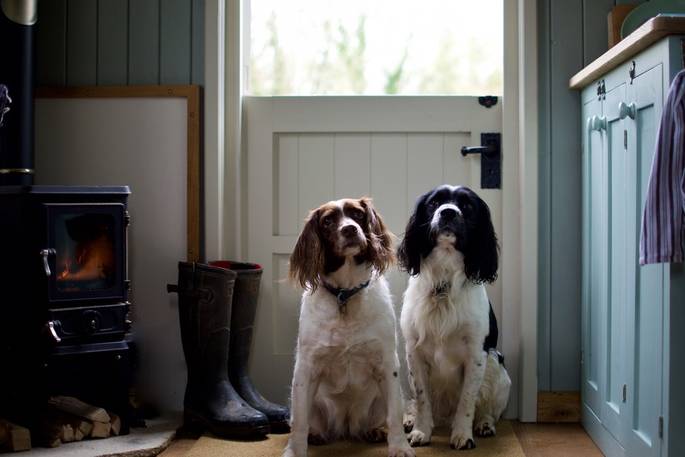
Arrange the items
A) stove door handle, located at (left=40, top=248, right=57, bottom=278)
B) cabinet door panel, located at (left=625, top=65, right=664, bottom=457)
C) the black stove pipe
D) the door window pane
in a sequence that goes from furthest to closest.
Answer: the door window pane < the black stove pipe < stove door handle, located at (left=40, top=248, right=57, bottom=278) < cabinet door panel, located at (left=625, top=65, right=664, bottom=457)

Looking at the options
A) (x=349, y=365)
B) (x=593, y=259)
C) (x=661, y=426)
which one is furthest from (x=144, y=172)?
(x=661, y=426)

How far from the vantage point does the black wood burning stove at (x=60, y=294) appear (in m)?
2.84

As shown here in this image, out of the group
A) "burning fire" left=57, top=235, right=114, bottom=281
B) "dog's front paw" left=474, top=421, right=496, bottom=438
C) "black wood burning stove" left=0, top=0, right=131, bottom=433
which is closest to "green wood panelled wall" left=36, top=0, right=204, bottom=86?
"black wood burning stove" left=0, top=0, right=131, bottom=433

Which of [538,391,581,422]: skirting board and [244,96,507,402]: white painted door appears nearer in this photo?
[538,391,581,422]: skirting board

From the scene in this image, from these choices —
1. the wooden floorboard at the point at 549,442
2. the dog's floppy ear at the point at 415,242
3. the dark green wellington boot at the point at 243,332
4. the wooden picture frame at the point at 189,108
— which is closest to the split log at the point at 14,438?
the wooden floorboard at the point at 549,442

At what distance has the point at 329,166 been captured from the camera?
352cm

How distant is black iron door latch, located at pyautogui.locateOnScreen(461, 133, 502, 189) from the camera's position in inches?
135

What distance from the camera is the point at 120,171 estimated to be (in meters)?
3.42

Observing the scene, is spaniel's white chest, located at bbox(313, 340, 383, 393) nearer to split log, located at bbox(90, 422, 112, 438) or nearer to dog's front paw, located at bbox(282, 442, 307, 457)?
dog's front paw, located at bbox(282, 442, 307, 457)

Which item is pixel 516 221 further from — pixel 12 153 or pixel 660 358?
pixel 12 153

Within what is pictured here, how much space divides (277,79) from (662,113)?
1882 millimetres

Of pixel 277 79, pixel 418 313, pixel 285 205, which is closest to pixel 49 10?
pixel 277 79

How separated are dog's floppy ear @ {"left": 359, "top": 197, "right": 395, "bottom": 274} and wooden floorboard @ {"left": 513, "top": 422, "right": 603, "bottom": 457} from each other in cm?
83

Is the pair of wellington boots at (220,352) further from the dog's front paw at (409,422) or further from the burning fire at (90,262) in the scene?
the dog's front paw at (409,422)
